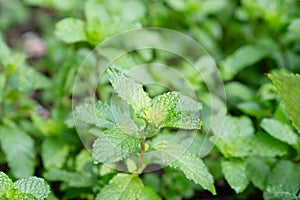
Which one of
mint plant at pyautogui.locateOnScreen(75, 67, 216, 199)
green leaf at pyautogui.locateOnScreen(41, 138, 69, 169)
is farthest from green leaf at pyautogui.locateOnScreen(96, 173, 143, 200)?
green leaf at pyautogui.locateOnScreen(41, 138, 69, 169)

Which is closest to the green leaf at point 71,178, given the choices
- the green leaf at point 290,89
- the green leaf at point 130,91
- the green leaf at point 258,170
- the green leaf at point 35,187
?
the green leaf at point 35,187

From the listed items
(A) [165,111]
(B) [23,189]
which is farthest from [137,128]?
(B) [23,189]

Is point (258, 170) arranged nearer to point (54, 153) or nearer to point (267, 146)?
point (267, 146)

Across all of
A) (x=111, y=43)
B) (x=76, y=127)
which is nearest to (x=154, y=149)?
(x=76, y=127)

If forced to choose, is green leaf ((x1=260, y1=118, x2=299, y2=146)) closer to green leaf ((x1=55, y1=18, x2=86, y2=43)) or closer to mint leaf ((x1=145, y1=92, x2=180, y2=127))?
mint leaf ((x1=145, y1=92, x2=180, y2=127))

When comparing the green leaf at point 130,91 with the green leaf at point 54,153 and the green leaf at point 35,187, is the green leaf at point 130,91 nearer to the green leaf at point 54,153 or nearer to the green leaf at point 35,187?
the green leaf at point 35,187

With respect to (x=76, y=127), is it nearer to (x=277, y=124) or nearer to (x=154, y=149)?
(x=154, y=149)
